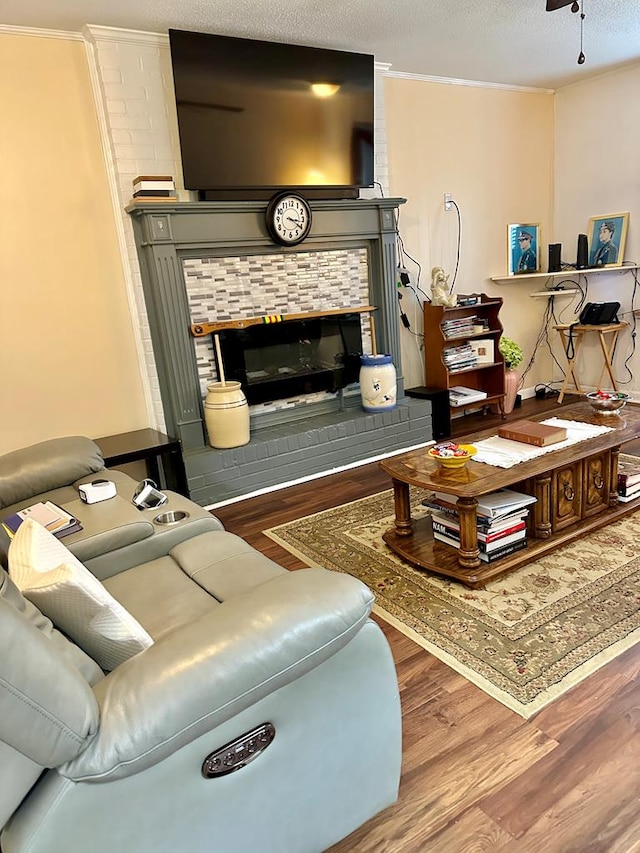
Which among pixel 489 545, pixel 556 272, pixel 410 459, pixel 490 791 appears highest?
pixel 556 272

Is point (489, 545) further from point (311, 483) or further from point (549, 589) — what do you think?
point (311, 483)

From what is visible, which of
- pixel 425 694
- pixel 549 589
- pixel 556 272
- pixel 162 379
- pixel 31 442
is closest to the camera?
pixel 425 694

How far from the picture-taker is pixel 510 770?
1576 millimetres

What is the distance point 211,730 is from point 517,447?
6.61 feet

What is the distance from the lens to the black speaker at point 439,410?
452cm

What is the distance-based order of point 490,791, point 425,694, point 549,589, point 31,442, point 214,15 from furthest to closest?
point 31,442, point 214,15, point 549,589, point 425,694, point 490,791

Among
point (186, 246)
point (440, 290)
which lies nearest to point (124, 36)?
point (186, 246)

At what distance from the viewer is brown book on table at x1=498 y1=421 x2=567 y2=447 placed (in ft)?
8.76

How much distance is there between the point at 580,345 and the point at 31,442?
472 centimetres

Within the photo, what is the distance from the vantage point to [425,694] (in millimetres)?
1878

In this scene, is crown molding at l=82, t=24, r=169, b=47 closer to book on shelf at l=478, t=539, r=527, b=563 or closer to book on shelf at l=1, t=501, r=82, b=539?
book on shelf at l=1, t=501, r=82, b=539

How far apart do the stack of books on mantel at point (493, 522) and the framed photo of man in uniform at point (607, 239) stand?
3408 millimetres

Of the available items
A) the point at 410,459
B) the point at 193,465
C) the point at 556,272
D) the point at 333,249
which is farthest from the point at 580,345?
the point at 193,465

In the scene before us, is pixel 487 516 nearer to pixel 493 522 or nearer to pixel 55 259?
pixel 493 522
